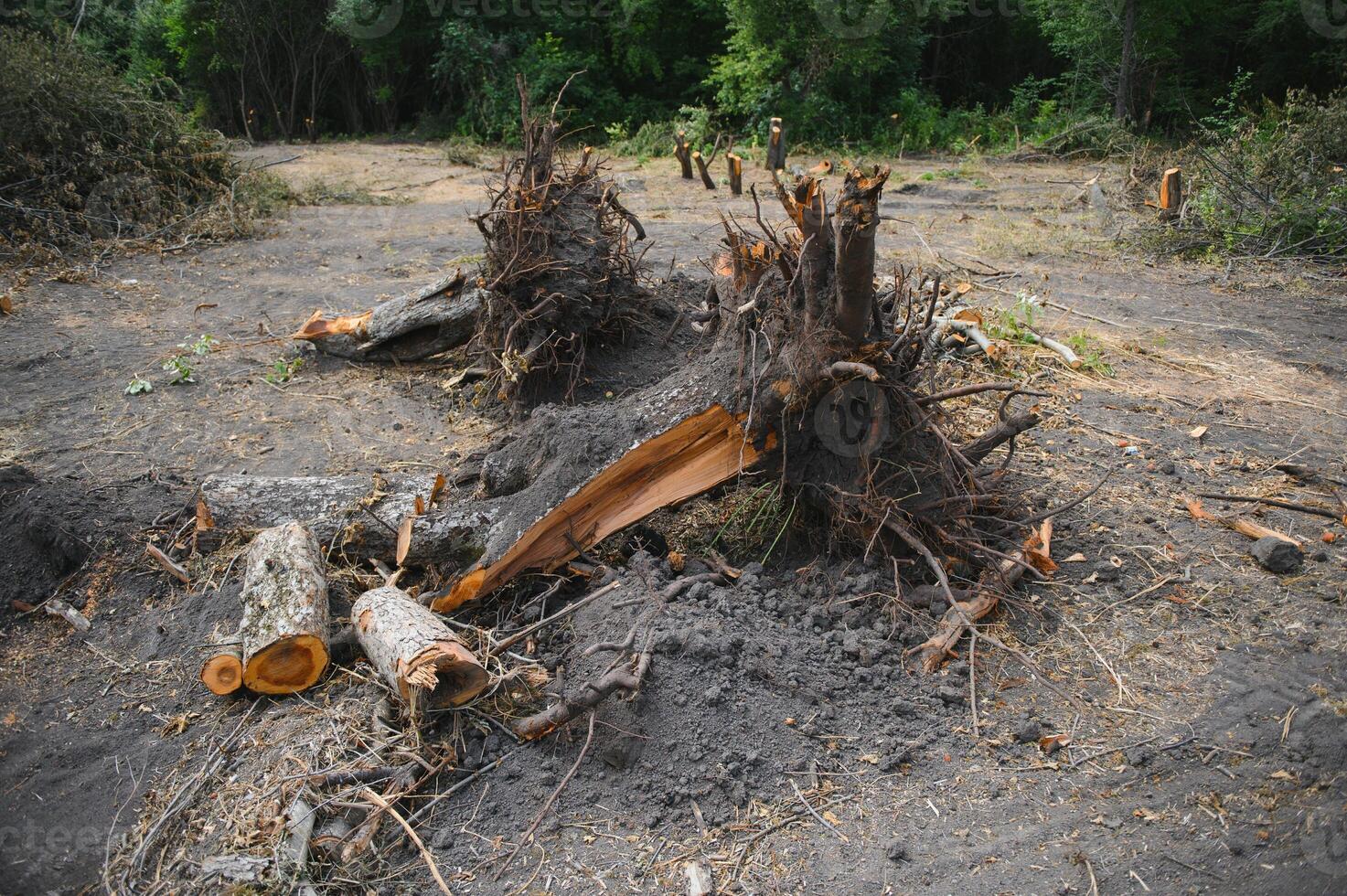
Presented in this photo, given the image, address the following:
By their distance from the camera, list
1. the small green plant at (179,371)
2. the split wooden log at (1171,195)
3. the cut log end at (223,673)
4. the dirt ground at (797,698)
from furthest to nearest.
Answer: the split wooden log at (1171,195), the small green plant at (179,371), the cut log end at (223,673), the dirt ground at (797,698)

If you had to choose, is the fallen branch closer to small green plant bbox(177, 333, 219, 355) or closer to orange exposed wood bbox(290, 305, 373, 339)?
orange exposed wood bbox(290, 305, 373, 339)

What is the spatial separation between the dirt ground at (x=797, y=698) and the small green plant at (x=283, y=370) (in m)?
0.38

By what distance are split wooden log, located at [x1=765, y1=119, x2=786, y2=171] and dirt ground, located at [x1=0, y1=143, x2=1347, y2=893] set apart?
691 cm

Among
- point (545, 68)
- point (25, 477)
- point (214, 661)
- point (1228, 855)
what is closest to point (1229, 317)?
point (1228, 855)

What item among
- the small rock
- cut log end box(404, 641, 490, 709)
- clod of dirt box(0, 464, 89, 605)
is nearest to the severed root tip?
clod of dirt box(0, 464, 89, 605)

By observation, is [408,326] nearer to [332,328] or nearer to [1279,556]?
[332,328]

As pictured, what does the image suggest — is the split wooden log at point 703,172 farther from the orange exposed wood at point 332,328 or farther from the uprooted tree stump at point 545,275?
the orange exposed wood at point 332,328

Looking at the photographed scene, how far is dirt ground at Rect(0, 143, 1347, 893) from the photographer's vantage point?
2.55m

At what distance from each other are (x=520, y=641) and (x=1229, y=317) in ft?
18.8

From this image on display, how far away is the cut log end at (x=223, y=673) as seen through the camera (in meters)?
3.20

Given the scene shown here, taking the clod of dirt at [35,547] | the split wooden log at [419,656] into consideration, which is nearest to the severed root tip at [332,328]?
the clod of dirt at [35,547]

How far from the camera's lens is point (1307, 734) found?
2.69 metres

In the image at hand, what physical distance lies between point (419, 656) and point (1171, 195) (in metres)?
8.31

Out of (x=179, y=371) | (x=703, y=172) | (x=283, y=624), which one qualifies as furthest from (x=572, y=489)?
(x=703, y=172)
